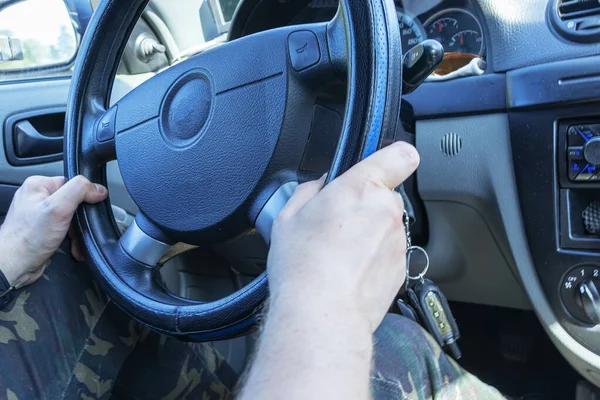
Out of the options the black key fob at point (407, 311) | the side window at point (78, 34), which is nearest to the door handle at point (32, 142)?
the side window at point (78, 34)

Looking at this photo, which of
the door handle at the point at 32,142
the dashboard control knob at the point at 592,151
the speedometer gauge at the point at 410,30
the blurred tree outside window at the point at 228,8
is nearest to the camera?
the dashboard control knob at the point at 592,151

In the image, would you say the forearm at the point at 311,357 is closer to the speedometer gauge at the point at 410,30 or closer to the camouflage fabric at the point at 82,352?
the camouflage fabric at the point at 82,352

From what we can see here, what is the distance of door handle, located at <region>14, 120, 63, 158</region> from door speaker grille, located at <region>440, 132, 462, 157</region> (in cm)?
92

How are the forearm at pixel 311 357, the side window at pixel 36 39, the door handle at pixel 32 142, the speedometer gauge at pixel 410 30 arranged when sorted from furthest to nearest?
the side window at pixel 36 39 < the door handle at pixel 32 142 < the speedometer gauge at pixel 410 30 < the forearm at pixel 311 357

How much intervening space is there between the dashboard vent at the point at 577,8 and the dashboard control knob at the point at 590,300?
0.47 m

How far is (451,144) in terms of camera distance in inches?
47.9

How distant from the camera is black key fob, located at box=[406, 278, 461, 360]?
94cm

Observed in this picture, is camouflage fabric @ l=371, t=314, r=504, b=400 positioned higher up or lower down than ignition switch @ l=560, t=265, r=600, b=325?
higher up

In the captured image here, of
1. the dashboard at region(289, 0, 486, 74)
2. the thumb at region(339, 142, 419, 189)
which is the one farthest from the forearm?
the dashboard at region(289, 0, 486, 74)

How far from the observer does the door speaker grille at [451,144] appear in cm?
121

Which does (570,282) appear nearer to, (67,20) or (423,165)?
(423,165)

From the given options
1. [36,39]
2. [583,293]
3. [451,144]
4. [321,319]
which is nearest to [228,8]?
[36,39]

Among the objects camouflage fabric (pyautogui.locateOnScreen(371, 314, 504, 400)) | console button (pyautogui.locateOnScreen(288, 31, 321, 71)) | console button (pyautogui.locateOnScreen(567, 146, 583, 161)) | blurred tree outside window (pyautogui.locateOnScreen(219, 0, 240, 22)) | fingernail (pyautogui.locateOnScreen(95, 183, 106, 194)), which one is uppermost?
console button (pyautogui.locateOnScreen(288, 31, 321, 71))

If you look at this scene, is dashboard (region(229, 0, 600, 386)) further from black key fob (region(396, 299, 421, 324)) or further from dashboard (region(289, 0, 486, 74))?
black key fob (region(396, 299, 421, 324))
